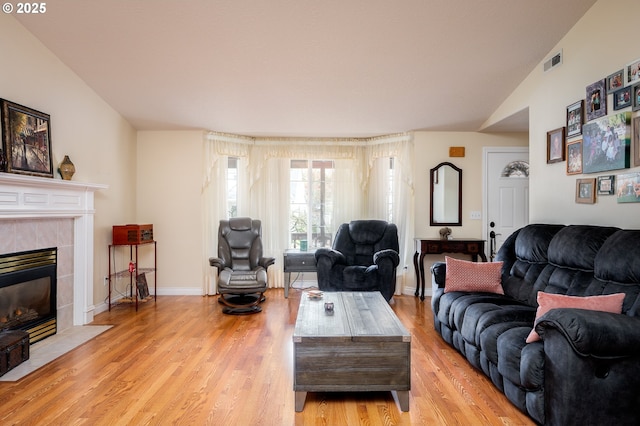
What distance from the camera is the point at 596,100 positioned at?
3.04m

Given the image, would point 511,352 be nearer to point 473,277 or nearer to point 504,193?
point 473,277

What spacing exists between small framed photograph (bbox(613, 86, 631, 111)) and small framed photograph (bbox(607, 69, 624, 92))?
4 cm

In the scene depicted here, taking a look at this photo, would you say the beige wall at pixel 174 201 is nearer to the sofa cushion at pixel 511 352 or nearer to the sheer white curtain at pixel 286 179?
the sheer white curtain at pixel 286 179

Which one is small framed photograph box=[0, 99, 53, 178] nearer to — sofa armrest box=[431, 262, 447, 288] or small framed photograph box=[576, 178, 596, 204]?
sofa armrest box=[431, 262, 447, 288]

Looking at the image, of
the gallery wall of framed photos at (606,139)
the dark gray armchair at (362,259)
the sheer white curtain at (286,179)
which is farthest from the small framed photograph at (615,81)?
the sheer white curtain at (286,179)

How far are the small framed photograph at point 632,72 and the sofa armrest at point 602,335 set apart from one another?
1713 mm

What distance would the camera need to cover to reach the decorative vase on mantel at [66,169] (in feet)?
12.6

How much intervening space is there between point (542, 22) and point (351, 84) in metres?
1.79

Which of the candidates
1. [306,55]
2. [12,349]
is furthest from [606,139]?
[12,349]

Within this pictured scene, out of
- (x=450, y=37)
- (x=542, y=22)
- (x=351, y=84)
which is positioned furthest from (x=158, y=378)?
(x=542, y=22)

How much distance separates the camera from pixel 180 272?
5488mm

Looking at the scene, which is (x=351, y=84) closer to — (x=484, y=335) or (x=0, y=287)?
(x=484, y=335)

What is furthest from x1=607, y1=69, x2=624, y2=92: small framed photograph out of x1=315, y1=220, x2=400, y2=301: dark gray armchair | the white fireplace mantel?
the white fireplace mantel

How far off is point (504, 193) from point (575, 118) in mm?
2227
